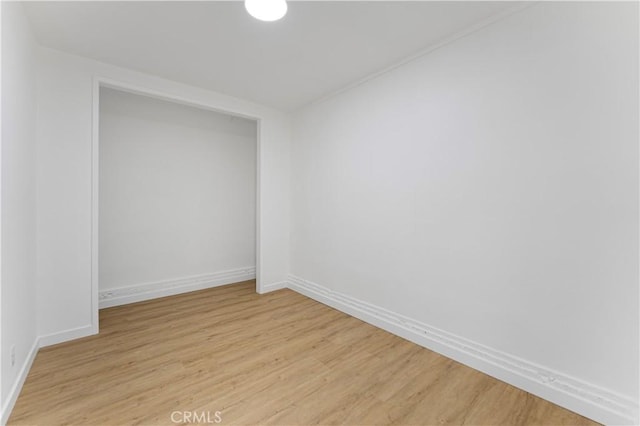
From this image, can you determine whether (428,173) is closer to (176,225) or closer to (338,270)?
(338,270)

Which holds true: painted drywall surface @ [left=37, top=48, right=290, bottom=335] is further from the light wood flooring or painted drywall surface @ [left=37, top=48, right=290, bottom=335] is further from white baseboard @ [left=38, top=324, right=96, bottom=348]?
the light wood flooring

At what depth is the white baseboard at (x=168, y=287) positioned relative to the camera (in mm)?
3492

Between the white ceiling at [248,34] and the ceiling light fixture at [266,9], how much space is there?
103 millimetres

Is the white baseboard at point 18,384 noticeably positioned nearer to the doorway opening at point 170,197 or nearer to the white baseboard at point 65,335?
the white baseboard at point 65,335

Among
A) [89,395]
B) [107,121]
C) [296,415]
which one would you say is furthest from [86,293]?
[296,415]

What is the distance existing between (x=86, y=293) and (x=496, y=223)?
12.3 ft

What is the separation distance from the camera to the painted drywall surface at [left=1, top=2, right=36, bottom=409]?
1.66 metres

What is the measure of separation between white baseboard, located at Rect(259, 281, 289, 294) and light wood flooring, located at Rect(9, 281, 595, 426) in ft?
3.22

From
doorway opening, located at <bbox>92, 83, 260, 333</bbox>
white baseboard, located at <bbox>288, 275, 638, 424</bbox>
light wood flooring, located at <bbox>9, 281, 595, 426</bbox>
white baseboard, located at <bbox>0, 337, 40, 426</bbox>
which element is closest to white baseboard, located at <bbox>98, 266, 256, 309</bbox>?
doorway opening, located at <bbox>92, 83, 260, 333</bbox>

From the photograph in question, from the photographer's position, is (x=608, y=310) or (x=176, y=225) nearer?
(x=608, y=310)

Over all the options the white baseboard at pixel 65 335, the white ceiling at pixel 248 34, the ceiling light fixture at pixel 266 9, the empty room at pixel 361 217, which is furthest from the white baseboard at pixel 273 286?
the ceiling light fixture at pixel 266 9

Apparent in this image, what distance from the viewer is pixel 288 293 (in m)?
4.05

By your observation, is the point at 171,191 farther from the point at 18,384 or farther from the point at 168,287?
the point at 18,384

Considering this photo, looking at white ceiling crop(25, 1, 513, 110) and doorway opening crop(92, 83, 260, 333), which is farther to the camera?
doorway opening crop(92, 83, 260, 333)
